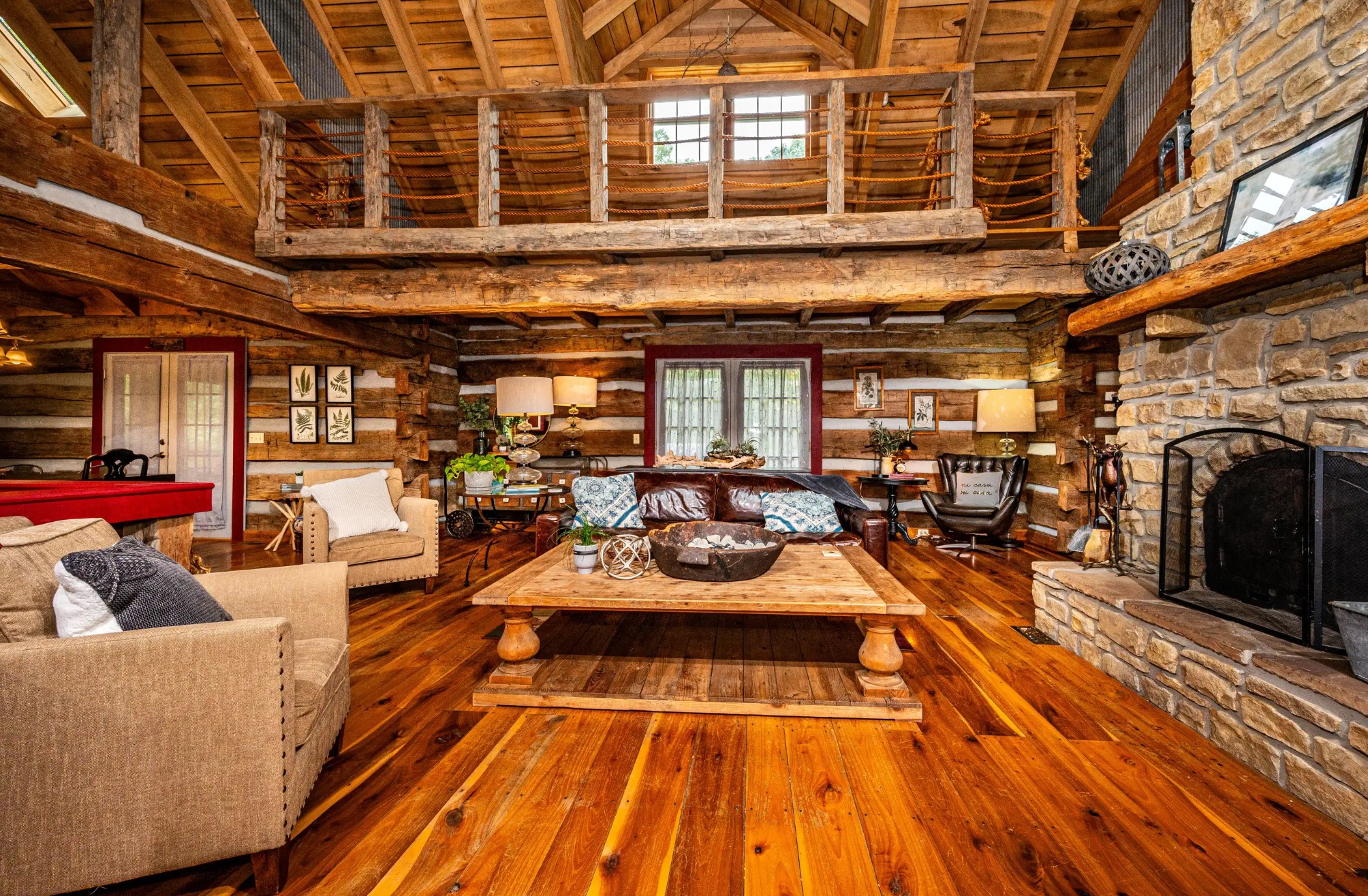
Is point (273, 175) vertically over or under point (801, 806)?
over

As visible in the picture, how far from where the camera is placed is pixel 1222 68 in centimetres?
264

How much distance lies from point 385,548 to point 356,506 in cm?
43

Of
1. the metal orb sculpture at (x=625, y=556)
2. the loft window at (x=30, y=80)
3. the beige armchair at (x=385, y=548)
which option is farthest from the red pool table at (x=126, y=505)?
the loft window at (x=30, y=80)

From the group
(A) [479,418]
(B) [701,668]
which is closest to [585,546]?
(B) [701,668]

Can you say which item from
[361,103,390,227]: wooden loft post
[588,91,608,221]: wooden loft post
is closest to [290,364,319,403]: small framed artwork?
[361,103,390,227]: wooden loft post

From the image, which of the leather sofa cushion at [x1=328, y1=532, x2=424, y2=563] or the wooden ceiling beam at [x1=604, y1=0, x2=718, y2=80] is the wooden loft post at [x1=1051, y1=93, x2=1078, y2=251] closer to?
the wooden ceiling beam at [x1=604, y1=0, x2=718, y2=80]

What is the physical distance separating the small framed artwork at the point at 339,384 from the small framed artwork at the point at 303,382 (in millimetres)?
137

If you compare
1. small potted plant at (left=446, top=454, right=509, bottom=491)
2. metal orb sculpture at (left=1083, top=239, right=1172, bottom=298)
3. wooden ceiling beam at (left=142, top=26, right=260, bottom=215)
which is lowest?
small potted plant at (left=446, top=454, right=509, bottom=491)

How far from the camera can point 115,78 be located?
3.27m

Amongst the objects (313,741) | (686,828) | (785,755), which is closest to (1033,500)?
(785,755)

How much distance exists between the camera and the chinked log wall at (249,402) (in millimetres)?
6250

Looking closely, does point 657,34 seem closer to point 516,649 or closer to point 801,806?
point 516,649

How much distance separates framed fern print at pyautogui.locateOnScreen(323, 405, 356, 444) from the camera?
633cm

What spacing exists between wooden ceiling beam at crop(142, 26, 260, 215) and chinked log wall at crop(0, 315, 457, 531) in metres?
1.64
